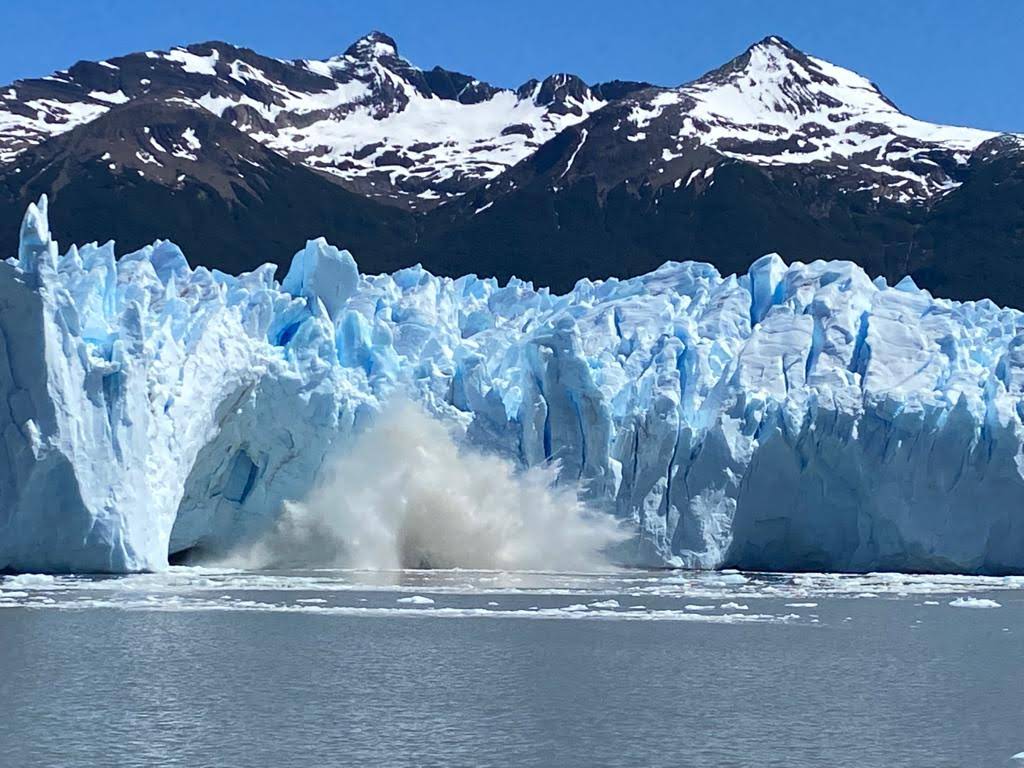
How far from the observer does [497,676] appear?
15.1 m

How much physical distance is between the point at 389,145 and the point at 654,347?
7432cm

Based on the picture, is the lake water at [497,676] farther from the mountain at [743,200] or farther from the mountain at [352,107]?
the mountain at [352,107]

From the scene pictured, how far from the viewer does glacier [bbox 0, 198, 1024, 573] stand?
1037 inches

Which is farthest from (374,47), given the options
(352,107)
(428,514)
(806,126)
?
(428,514)

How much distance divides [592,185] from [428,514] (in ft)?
166

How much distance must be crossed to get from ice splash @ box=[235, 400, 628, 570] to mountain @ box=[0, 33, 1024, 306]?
38443 mm

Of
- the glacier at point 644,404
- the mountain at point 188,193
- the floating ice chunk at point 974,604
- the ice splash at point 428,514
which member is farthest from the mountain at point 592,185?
the floating ice chunk at point 974,604

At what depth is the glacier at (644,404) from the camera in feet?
86.4

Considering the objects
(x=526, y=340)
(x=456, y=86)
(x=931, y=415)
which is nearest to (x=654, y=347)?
(x=526, y=340)

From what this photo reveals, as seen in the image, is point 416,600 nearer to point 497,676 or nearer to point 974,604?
point 497,676

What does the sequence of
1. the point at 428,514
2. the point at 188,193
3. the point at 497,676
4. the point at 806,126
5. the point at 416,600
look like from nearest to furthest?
the point at 497,676
the point at 416,600
the point at 428,514
the point at 188,193
the point at 806,126

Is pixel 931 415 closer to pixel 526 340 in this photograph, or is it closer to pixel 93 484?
pixel 526 340

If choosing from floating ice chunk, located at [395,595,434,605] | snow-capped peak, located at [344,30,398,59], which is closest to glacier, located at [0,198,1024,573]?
floating ice chunk, located at [395,595,434,605]

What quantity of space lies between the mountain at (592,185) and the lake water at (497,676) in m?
45.8
